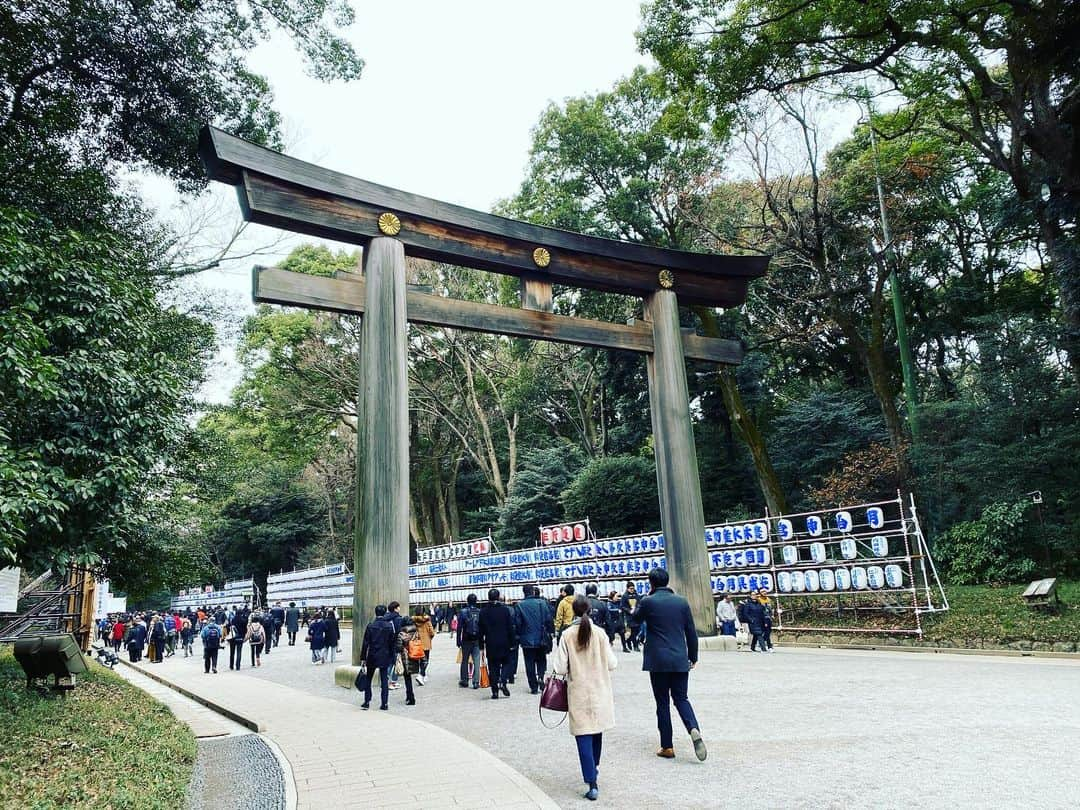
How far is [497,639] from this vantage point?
30.1 ft

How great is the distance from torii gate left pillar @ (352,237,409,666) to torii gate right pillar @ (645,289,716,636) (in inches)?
201

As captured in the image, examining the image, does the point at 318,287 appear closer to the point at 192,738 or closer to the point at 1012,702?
the point at 192,738

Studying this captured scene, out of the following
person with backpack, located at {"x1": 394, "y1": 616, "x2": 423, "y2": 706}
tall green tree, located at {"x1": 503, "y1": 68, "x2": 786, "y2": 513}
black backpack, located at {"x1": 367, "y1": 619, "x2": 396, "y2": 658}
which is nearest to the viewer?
black backpack, located at {"x1": 367, "y1": 619, "x2": 396, "y2": 658}

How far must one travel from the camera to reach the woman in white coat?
458 centimetres

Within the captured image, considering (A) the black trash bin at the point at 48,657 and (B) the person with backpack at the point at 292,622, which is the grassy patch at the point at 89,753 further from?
(B) the person with backpack at the point at 292,622

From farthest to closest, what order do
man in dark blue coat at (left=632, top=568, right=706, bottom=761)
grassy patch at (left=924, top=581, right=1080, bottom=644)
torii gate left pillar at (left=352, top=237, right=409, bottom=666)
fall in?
grassy patch at (left=924, top=581, right=1080, bottom=644) < torii gate left pillar at (left=352, top=237, right=409, bottom=666) < man in dark blue coat at (left=632, top=568, right=706, bottom=761)

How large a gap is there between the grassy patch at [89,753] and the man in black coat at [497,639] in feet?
11.7

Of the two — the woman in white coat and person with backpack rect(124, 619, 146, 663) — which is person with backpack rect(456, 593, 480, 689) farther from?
person with backpack rect(124, 619, 146, 663)

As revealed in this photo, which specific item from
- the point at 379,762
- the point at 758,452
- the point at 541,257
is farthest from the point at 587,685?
the point at 758,452

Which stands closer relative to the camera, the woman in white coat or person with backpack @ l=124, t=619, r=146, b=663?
the woman in white coat

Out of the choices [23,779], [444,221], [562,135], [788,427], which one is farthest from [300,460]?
[23,779]

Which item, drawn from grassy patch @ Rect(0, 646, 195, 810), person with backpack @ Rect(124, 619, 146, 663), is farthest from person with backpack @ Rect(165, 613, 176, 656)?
grassy patch @ Rect(0, 646, 195, 810)

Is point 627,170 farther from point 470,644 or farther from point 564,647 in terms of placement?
point 564,647

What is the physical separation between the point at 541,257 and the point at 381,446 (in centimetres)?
474
